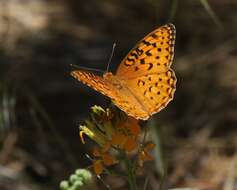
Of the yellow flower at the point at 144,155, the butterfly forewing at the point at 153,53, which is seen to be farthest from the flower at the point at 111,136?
the butterfly forewing at the point at 153,53

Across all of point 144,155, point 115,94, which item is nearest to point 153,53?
point 115,94

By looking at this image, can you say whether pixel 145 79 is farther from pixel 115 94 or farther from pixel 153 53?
pixel 115 94

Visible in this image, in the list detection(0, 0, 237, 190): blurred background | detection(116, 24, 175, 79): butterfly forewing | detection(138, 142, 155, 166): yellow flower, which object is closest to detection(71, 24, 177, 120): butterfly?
detection(116, 24, 175, 79): butterfly forewing

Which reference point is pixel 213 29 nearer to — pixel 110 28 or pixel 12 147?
pixel 110 28

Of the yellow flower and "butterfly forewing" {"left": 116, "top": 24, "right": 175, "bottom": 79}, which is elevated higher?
"butterfly forewing" {"left": 116, "top": 24, "right": 175, "bottom": 79}

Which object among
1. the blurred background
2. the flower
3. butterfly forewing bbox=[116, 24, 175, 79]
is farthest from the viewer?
the blurred background

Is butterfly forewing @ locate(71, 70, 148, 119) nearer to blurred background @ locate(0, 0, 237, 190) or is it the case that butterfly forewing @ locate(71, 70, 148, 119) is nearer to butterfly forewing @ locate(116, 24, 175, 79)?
butterfly forewing @ locate(116, 24, 175, 79)

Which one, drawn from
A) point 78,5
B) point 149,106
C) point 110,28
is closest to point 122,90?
point 149,106
